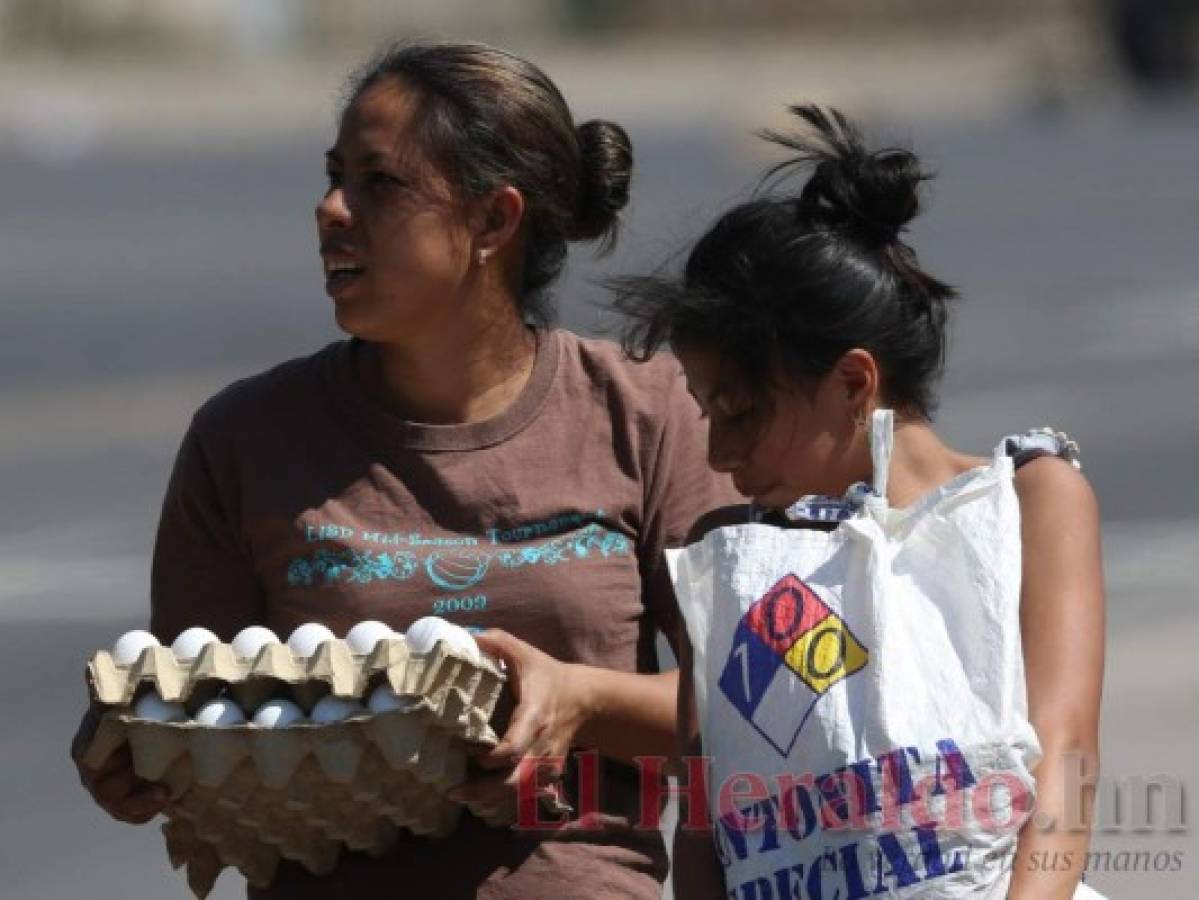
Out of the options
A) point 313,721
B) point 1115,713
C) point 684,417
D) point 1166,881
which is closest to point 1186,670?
point 1115,713

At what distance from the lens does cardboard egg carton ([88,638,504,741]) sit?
11.0ft

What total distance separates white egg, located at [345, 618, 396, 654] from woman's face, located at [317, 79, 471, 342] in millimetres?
568

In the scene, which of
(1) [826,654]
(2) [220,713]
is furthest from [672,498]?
(1) [826,654]

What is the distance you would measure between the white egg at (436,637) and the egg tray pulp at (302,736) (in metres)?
0.02

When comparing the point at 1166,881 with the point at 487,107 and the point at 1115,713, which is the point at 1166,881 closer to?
the point at 1115,713

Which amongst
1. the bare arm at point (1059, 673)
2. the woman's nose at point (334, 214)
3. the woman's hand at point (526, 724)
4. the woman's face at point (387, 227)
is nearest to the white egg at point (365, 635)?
the woman's hand at point (526, 724)

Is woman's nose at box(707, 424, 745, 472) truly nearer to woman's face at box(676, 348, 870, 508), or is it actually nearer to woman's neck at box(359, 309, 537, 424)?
woman's face at box(676, 348, 870, 508)

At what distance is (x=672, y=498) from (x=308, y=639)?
2.27 ft

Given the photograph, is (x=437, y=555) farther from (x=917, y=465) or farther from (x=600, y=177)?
(x=917, y=465)

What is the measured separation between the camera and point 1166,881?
6238mm

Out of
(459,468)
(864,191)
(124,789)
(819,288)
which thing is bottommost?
(124,789)

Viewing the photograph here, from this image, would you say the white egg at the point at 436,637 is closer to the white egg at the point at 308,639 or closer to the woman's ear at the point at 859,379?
the white egg at the point at 308,639

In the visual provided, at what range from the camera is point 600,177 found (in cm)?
412

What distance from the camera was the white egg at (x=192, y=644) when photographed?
3434mm
